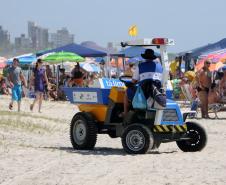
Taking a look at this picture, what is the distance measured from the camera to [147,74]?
11.0 meters

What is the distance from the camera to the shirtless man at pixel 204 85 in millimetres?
20453

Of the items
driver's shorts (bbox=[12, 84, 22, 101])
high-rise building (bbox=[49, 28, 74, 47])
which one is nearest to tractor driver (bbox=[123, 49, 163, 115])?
driver's shorts (bbox=[12, 84, 22, 101])

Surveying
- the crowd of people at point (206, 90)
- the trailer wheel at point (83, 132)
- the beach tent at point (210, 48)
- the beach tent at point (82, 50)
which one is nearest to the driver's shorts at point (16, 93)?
the crowd of people at point (206, 90)

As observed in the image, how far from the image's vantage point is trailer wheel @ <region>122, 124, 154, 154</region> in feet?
35.4

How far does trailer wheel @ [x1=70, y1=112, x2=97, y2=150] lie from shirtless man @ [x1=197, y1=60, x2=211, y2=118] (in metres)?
9.14

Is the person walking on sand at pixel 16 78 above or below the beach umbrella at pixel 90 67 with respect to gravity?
below

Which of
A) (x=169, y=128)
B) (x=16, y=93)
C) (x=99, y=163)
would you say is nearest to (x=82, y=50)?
(x=16, y=93)

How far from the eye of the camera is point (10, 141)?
12.5 metres

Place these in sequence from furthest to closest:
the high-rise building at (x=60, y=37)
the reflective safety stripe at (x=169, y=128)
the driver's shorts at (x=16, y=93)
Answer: the high-rise building at (x=60, y=37)
the driver's shorts at (x=16, y=93)
the reflective safety stripe at (x=169, y=128)

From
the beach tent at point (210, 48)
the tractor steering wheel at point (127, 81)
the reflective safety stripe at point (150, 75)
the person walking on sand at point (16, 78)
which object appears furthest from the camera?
the beach tent at point (210, 48)

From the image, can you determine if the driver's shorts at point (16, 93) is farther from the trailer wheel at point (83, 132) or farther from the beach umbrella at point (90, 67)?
the beach umbrella at point (90, 67)

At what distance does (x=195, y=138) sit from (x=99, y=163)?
2.60 meters

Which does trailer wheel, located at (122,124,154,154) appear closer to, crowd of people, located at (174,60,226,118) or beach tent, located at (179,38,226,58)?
crowd of people, located at (174,60,226,118)

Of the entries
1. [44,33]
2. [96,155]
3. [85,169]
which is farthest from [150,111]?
[44,33]
